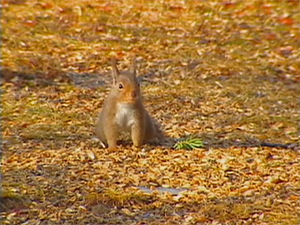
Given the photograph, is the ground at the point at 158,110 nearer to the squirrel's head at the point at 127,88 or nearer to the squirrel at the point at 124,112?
the squirrel at the point at 124,112

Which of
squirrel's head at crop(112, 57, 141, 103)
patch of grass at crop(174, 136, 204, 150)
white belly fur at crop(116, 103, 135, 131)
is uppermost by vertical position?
squirrel's head at crop(112, 57, 141, 103)

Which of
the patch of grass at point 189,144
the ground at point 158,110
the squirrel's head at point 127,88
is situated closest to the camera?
the ground at point 158,110

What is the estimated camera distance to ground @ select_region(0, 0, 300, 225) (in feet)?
13.7

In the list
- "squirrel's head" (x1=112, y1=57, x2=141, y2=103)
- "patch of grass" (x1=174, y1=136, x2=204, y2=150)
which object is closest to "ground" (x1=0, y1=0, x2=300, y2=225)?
"patch of grass" (x1=174, y1=136, x2=204, y2=150)

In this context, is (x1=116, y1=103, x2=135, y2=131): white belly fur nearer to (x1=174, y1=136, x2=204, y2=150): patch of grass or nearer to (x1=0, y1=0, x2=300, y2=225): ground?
(x1=0, y1=0, x2=300, y2=225): ground

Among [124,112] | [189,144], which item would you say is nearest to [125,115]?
[124,112]

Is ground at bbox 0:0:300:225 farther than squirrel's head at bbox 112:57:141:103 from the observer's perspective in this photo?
No

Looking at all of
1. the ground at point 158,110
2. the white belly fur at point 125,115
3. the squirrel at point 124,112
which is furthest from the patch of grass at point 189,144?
the white belly fur at point 125,115

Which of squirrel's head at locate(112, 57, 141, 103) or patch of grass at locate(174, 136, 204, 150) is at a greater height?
squirrel's head at locate(112, 57, 141, 103)

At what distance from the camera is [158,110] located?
6.34 meters

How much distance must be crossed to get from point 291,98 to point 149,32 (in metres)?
2.93

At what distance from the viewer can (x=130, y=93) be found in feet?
16.5

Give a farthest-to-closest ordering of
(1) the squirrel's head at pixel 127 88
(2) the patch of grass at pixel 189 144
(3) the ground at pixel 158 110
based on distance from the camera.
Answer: (2) the patch of grass at pixel 189 144 → (1) the squirrel's head at pixel 127 88 → (3) the ground at pixel 158 110

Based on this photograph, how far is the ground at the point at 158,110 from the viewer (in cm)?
418
